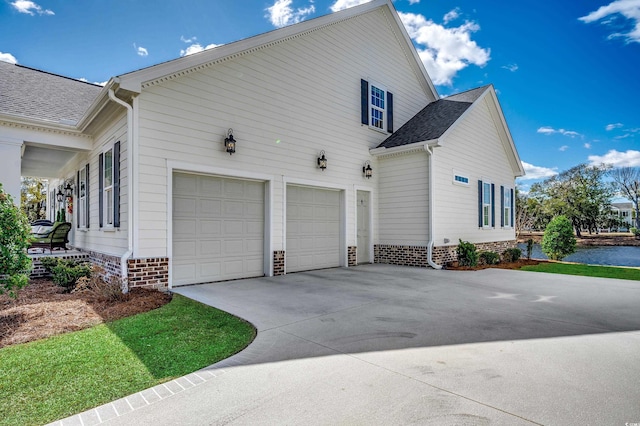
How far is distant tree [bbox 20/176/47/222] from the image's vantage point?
71.7ft

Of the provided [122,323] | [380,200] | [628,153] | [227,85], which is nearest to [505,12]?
[380,200]

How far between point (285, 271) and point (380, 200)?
13.9 feet

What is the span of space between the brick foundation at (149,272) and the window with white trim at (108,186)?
66.8 inches

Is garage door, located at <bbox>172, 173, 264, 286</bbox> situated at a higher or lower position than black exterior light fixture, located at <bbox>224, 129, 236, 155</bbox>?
lower

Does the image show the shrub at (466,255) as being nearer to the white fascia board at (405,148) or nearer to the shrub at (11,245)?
the white fascia board at (405,148)

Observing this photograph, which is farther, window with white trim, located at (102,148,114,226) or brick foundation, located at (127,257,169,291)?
window with white trim, located at (102,148,114,226)

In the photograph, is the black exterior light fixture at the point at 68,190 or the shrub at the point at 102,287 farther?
the black exterior light fixture at the point at 68,190

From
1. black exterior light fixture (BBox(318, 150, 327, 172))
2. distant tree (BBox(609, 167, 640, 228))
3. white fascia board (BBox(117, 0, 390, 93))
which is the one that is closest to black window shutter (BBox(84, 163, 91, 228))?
white fascia board (BBox(117, 0, 390, 93))

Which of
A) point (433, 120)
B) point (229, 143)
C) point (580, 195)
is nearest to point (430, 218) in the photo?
point (433, 120)

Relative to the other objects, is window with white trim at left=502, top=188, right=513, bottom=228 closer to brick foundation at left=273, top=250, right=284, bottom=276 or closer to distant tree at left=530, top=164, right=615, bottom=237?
brick foundation at left=273, top=250, right=284, bottom=276

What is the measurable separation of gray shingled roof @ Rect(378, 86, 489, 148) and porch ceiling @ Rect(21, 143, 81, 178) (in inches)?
373

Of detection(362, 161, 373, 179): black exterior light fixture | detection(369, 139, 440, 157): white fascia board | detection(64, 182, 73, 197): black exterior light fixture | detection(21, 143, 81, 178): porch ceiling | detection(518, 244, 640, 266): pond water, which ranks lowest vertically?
detection(518, 244, 640, 266): pond water

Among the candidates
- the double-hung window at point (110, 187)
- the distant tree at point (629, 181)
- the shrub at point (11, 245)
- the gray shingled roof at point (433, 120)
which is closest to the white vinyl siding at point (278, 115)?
the gray shingled roof at point (433, 120)

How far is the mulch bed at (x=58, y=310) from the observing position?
4383 mm
